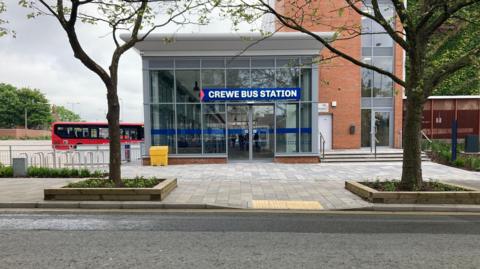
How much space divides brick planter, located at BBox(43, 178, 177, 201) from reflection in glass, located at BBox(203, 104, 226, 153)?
28.6 ft

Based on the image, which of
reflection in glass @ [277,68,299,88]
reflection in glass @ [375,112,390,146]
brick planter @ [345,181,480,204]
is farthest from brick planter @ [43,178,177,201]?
reflection in glass @ [375,112,390,146]

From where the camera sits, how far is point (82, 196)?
7.86 meters

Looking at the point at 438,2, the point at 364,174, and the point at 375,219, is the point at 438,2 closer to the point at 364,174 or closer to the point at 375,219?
the point at 375,219

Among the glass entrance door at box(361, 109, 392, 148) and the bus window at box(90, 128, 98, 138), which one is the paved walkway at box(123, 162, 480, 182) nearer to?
the glass entrance door at box(361, 109, 392, 148)

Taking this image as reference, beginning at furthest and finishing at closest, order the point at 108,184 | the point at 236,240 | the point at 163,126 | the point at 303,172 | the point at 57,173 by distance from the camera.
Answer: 1. the point at 163,126
2. the point at 303,172
3. the point at 57,173
4. the point at 108,184
5. the point at 236,240

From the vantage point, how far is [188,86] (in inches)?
655

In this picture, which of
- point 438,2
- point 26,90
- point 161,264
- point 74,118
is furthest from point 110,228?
point 74,118

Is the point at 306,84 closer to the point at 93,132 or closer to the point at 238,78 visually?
the point at 238,78

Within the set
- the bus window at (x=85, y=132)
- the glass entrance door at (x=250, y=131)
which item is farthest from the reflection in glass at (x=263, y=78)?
the bus window at (x=85, y=132)

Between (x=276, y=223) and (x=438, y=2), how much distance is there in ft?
19.8

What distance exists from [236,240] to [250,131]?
11.5m

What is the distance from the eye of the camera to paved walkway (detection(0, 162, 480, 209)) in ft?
26.9

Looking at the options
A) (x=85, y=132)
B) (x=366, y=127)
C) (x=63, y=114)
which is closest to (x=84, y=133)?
(x=85, y=132)

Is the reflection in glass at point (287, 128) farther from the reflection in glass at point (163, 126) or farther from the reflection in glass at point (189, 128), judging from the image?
the reflection in glass at point (163, 126)
